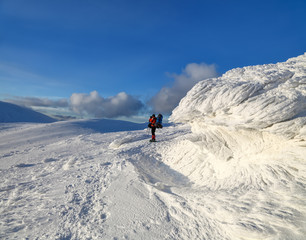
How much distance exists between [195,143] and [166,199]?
139 inches

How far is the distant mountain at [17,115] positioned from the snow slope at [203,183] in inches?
1845

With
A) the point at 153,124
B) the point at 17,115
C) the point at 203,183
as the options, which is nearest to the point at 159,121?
the point at 153,124

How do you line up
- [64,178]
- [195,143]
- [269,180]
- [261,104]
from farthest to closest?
1. [195,143]
2. [64,178]
3. [261,104]
4. [269,180]

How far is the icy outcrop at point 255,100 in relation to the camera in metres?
4.86

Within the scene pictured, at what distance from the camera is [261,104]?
5.13 meters

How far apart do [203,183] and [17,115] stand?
56.8 m

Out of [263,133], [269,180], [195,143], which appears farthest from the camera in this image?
[195,143]

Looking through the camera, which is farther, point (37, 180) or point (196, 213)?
point (37, 180)

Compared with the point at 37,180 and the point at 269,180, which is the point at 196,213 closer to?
the point at 269,180

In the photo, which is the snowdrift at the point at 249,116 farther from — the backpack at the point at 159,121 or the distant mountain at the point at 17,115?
the distant mountain at the point at 17,115

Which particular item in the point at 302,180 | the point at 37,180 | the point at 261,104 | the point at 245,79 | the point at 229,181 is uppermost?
the point at 245,79

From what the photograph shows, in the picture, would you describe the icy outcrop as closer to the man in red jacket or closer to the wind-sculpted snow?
the wind-sculpted snow

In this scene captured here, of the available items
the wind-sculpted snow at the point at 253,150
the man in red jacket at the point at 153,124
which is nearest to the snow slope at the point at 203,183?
the wind-sculpted snow at the point at 253,150

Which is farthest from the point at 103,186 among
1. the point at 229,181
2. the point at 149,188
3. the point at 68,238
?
the point at 229,181
